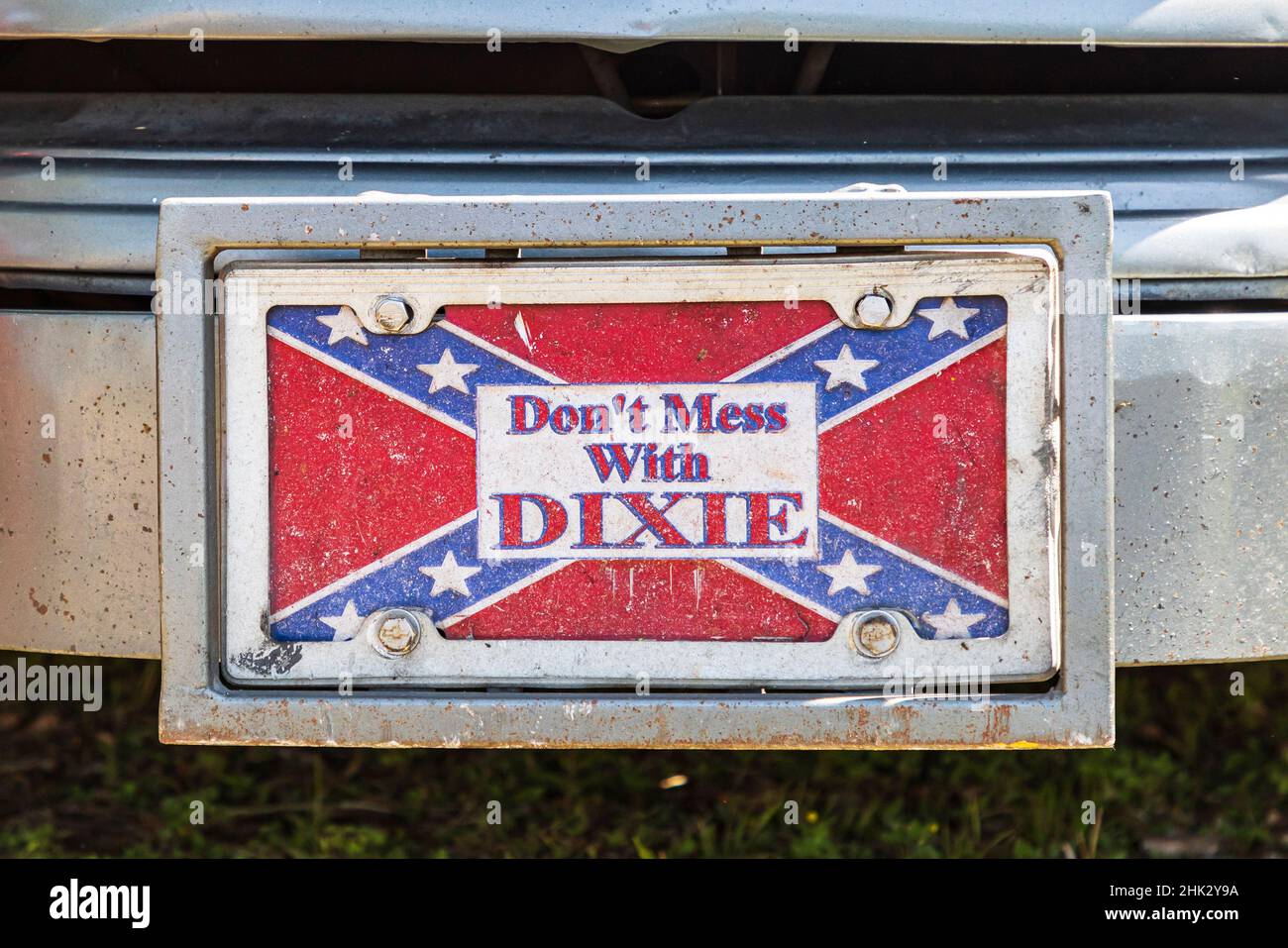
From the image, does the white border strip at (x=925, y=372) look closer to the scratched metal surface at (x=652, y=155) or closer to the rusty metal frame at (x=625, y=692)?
the rusty metal frame at (x=625, y=692)

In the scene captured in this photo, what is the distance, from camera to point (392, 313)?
132cm

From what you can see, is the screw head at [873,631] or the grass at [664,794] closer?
the screw head at [873,631]

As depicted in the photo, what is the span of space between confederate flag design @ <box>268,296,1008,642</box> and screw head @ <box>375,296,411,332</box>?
0.06 feet

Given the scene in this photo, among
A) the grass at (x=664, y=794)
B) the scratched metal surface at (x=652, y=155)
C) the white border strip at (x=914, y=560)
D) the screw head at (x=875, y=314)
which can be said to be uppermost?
the scratched metal surface at (x=652, y=155)

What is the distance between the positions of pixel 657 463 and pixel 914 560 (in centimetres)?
28

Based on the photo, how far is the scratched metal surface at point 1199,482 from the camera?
4.57 ft

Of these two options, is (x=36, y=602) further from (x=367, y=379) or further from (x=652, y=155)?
(x=652, y=155)

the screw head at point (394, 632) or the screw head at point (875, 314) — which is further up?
the screw head at point (875, 314)

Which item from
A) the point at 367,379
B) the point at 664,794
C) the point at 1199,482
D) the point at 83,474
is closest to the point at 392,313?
the point at 367,379

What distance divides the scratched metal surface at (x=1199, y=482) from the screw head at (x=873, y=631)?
278mm

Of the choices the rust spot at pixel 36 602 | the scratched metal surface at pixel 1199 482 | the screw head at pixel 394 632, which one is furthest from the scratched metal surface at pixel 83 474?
the scratched metal surface at pixel 1199 482

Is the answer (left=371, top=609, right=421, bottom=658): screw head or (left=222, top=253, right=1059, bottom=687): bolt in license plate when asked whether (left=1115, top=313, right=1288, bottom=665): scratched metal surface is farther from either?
(left=371, top=609, right=421, bottom=658): screw head

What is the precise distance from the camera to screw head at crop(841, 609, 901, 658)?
133 cm

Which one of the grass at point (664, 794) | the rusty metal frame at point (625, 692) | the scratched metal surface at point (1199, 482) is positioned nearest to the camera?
the rusty metal frame at point (625, 692)
